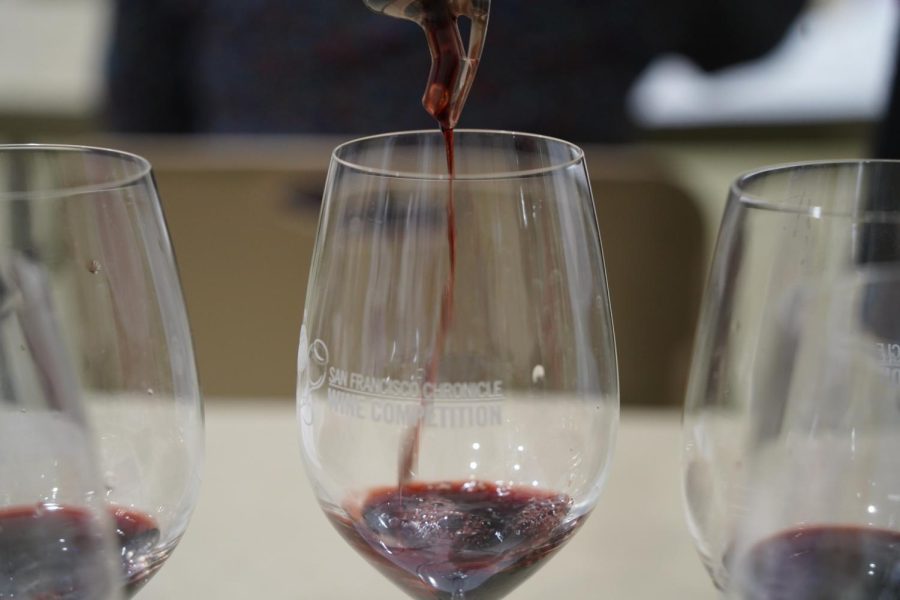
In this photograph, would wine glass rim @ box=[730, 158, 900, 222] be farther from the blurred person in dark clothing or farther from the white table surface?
the blurred person in dark clothing

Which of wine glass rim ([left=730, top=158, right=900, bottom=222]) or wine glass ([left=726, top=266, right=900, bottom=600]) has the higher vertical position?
wine glass rim ([left=730, top=158, right=900, bottom=222])

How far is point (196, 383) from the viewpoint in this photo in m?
0.49

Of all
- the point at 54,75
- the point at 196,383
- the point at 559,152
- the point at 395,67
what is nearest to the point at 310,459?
the point at 196,383

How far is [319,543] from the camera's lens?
620 mm

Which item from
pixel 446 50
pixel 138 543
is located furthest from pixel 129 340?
pixel 446 50

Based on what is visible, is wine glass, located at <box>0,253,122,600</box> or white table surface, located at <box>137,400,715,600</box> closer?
wine glass, located at <box>0,253,122,600</box>

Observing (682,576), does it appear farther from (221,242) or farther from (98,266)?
(221,242)

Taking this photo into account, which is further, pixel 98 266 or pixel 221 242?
pixel 221 242

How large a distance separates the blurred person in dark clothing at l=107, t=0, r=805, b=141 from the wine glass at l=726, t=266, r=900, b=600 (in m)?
1.00

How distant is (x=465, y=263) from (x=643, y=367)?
812 millimetres

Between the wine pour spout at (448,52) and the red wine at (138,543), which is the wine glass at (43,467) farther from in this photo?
the wine pour spout at (448,52)

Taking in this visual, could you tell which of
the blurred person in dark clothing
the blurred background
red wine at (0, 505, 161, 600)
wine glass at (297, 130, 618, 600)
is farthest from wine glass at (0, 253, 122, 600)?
the blurred person in dark clothing

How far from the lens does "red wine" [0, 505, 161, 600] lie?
31 cm

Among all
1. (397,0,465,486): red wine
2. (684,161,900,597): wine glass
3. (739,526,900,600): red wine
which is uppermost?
(397,0,465,486): red wine
